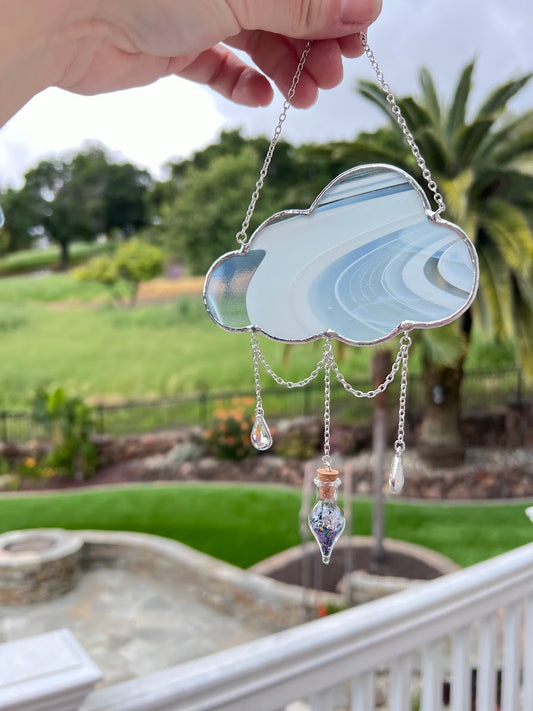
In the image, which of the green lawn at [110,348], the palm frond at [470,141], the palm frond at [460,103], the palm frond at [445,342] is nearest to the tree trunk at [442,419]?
the green lawn at [110,348]

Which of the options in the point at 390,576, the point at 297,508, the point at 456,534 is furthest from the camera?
the point at 297,508

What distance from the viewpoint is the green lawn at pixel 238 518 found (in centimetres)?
607

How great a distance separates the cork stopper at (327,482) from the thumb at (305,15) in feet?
1.62

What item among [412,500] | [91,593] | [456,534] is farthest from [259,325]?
[412,500]

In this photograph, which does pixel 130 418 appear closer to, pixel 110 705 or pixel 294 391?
pixel 294 391

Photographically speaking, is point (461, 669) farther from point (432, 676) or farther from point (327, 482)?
point (327, 482)

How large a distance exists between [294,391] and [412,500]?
80.5 inches

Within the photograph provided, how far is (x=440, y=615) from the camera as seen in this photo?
1243mm

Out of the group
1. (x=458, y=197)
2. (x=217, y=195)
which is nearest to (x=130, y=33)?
(x=458, y=197)

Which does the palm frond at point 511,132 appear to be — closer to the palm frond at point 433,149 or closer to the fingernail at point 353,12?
the palm frond at point 433,149

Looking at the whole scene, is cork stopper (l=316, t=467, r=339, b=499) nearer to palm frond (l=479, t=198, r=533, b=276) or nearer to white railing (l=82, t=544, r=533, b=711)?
white railing (l=82, t=544, r=533, b=711)

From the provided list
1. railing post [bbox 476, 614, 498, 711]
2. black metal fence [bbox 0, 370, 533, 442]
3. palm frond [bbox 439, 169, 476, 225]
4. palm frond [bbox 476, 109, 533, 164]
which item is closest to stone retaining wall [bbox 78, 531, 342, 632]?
black metal fence [bbox 0, 370, 533, 442]

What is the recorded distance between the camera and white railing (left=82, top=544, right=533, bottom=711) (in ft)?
3.34

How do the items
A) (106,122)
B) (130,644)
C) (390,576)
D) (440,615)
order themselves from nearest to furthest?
(440,615)
(130,644)
(390,576)
(106,122)
